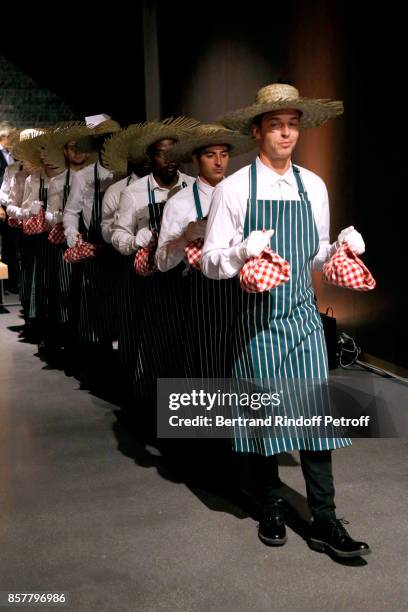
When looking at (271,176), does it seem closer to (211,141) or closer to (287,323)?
(287,323)

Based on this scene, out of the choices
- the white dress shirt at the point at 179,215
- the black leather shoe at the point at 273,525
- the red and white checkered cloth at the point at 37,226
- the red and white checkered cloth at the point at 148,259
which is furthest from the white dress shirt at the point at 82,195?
the black leather shoe at the point at 273,525

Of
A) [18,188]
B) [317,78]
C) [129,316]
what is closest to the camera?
[129,316]

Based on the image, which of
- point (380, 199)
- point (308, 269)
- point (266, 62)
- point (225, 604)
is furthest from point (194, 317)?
point (266, 62)

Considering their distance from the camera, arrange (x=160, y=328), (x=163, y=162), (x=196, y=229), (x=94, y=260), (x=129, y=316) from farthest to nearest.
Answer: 1. (x=94, y=260)
2. (x=129, y=316)
3. (x=163, y=162)
4. (x=160, y=328)
5. (x=196, y=229)

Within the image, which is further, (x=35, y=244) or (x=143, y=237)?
(x=35, y=244)

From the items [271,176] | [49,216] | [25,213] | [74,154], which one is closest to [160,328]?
[271,176]

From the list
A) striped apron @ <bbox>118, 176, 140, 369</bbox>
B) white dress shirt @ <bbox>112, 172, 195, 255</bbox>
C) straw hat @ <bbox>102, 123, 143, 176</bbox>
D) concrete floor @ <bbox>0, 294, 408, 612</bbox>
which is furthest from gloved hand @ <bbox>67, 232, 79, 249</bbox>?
concrete floor @ <bbox>0, 294, 408, 612</bbox>

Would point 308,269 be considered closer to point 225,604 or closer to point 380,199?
point 225,604

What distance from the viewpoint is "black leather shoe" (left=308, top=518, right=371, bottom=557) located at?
2443mm

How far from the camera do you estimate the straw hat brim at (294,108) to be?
2.53m

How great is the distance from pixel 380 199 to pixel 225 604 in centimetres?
311

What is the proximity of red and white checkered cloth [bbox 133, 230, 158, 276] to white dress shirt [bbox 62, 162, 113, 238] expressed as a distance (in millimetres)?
1323

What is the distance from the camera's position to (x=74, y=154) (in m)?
5.20

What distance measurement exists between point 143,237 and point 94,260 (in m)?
1.11
